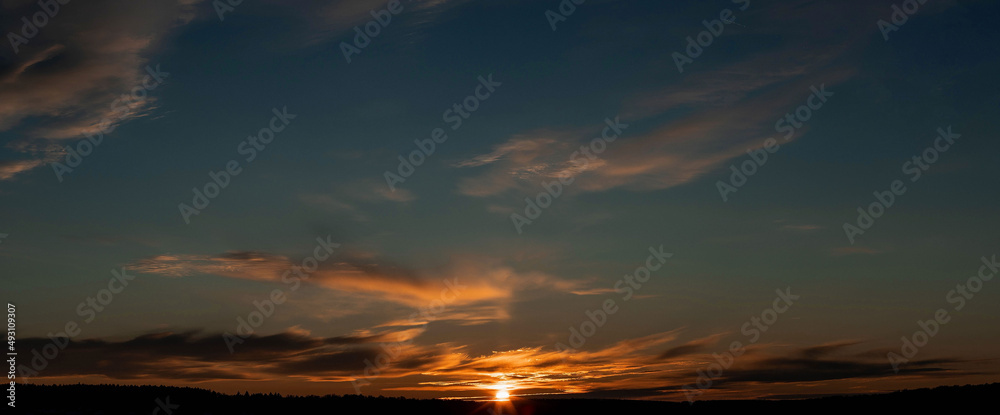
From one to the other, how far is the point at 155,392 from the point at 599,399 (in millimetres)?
31935

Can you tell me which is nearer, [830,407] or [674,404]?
[830,407]

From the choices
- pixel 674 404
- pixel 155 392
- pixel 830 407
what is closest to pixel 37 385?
pixel 155 392

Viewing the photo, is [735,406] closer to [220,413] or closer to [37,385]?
[220,413]

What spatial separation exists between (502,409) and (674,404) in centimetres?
1272

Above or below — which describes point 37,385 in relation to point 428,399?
above

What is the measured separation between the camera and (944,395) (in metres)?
51.5

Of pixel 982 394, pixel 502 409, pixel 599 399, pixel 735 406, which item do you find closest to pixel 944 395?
pixel 982 394

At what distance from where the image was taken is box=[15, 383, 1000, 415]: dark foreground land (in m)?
48.2

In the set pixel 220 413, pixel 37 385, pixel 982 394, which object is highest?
pixel 37 385

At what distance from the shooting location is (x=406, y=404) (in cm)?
5112

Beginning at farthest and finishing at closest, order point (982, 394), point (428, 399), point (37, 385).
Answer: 1. point (37, 385)
2. point (428, 399)
3. point (982, 394)

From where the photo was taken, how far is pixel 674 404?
55031mm

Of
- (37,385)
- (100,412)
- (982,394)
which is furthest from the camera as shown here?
(37,385)

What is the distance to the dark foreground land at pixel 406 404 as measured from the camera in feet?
158
